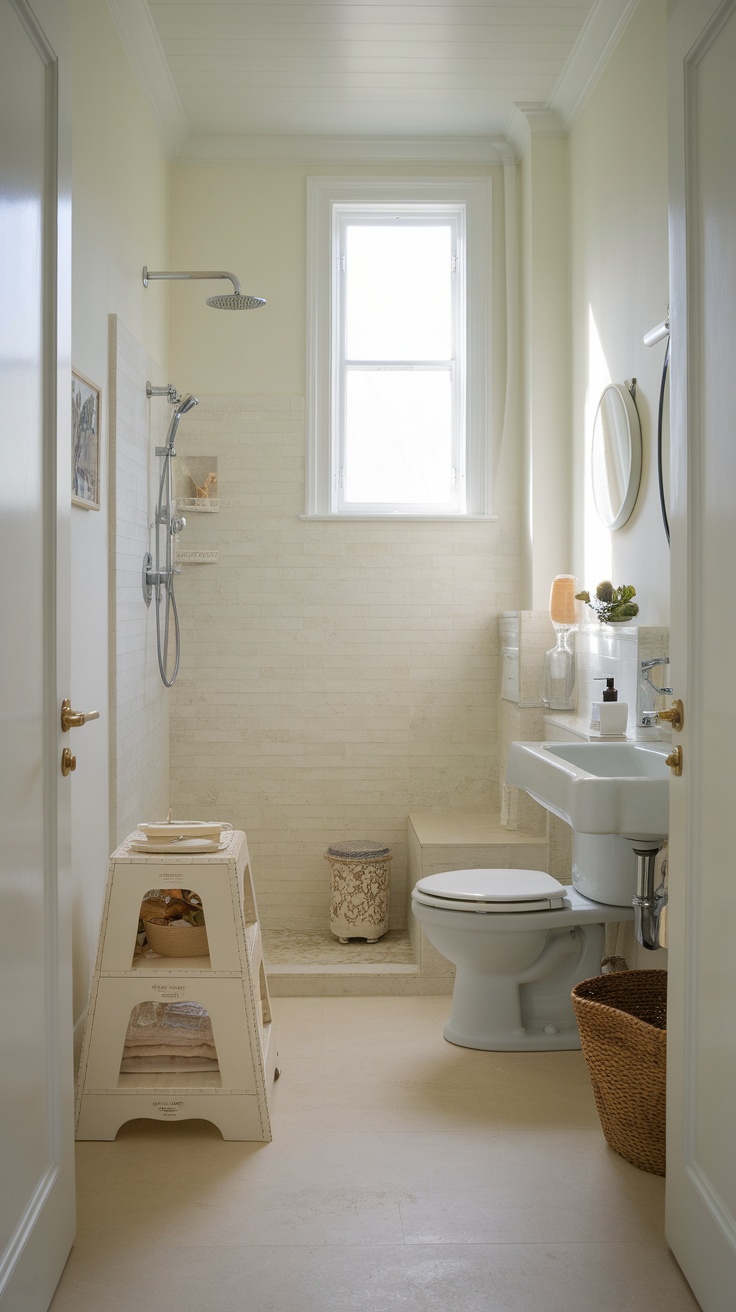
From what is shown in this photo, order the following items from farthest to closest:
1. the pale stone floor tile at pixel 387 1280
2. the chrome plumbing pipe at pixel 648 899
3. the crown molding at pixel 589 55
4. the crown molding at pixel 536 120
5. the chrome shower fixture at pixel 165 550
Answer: the crown molding at pixel 536 120
the chrome shower fixture at pixel 165 550
the crown molding at pixel 589 55
the chrome plumbing pipe at pixel 648 899
the pale stone floor tile at pixel 387 1280

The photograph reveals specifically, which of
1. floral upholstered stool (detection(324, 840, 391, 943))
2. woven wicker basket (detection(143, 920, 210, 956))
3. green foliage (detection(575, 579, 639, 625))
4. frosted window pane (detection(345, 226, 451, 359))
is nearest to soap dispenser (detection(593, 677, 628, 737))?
green foliage (detection(575, 579, 639, 625))

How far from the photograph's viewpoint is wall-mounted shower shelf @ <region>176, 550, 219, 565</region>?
4.31 m

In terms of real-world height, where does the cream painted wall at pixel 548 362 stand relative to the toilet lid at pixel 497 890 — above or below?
above

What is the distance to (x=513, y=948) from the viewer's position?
3.10 meters

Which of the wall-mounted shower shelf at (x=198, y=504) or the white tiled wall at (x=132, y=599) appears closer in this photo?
the white tiled wall at (x=132, y=599)

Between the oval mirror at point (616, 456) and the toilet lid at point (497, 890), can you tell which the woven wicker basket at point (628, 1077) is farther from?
the oval mirror at point (616, 456)

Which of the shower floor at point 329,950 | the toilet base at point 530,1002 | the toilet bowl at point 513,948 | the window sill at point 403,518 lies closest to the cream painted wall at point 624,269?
the window sill at point 403,518

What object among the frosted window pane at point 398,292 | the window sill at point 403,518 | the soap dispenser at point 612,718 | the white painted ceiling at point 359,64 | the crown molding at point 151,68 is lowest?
the soap dispenser at point 612,718

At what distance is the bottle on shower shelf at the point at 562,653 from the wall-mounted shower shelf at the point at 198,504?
1350 mm

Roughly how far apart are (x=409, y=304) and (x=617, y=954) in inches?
103

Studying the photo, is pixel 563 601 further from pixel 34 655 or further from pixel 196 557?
pixel 34 655

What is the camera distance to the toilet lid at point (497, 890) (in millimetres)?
3051

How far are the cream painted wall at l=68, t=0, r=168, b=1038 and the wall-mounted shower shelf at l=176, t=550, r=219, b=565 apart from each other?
957 mm

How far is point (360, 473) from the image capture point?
445 cm
